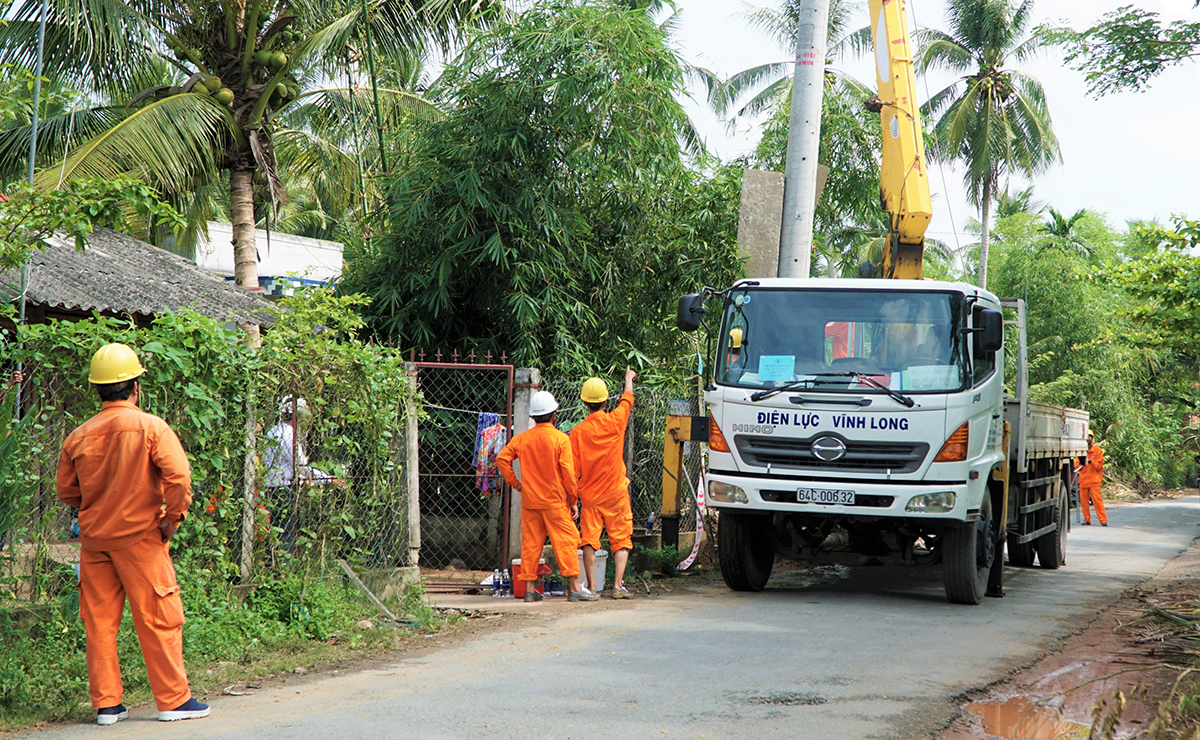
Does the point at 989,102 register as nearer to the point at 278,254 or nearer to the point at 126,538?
the point at 278,254

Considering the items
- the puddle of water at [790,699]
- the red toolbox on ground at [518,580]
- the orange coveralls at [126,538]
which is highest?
the orange coveralls at [126,538]

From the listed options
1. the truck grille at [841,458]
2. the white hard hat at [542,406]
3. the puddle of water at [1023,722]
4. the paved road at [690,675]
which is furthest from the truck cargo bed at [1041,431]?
the puddle of water at [1023,722]

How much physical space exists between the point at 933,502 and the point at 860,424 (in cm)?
81

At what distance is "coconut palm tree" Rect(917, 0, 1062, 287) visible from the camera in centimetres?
3288

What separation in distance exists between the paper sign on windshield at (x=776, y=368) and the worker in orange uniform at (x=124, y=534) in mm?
4897

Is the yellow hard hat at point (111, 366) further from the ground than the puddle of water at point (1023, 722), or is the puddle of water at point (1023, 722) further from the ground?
the yellow hard hat at point (111, 366)

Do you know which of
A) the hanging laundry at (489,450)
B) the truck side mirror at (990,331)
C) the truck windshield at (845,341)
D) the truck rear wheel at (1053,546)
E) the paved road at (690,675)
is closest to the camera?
the paved road at (690,675)

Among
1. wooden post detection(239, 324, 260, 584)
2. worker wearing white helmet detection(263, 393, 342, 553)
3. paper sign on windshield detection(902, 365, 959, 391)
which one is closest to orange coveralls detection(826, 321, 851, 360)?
paper sign on windshield detection(902, 365, 959, 391)

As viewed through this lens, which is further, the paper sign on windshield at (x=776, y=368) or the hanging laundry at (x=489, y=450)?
the hanging laundry at (x=489, y=450)

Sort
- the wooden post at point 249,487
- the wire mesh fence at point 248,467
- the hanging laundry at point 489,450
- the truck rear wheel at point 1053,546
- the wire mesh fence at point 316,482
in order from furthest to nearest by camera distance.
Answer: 1. the truck rear wheel at point 1053,546
2. the hanging laundry at point 489,450
3. the wire mesh fence at point 316,482
4. the wooden post at point 249,487
5. the wire mesh fence at point 248,467

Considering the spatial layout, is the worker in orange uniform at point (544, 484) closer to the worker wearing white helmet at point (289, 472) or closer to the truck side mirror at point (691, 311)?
the truck side mirror at point (691, 311)

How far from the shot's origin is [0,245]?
5848 mm

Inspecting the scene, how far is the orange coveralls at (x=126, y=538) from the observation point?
16.1 ft

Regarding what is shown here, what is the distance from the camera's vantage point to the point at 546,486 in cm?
852
